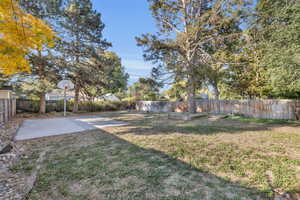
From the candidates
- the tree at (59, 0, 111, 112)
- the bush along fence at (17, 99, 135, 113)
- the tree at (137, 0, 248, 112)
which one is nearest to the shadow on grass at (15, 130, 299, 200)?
the tree at (137, 0, 248, 112)

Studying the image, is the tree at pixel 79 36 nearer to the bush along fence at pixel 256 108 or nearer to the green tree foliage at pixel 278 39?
the bush along fence at pixel 256 108

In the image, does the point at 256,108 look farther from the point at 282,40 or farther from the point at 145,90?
the point at 145,90

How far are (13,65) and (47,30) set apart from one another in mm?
1890

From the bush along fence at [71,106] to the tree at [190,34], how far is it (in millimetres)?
8105

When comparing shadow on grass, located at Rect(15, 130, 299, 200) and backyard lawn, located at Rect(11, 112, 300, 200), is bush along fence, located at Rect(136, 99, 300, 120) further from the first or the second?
shadow on grass, located at Rect(15, 130, 299, 200)

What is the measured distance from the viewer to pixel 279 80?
596 centimetres

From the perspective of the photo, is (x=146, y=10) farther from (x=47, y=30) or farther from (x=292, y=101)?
(x=292, y=101)

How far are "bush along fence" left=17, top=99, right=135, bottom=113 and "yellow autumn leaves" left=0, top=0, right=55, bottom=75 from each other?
680cm

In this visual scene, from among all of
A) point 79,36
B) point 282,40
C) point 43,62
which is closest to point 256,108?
point 282,40

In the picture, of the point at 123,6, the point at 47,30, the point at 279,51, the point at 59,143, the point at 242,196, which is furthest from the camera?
the point at 123,6

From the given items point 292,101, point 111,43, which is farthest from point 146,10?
point 292,101

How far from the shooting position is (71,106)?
12.7 meters

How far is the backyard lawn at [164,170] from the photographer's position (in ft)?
5.86

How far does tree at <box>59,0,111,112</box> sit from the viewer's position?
33.9ft
